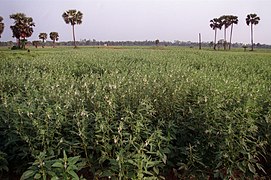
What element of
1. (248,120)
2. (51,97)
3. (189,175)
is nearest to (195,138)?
(189,175)

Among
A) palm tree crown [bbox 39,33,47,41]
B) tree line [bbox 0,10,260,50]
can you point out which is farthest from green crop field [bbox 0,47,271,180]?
palm tree crown [bbox 39,33,47,41]

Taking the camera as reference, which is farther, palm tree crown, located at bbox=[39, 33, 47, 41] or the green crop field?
palm tree crown, located at bbox=[39, 33, 47, 41]

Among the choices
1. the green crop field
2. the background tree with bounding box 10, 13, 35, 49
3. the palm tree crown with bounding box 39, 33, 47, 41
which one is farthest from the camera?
the palm tree crown with bounding box 39, 33, 47, 41

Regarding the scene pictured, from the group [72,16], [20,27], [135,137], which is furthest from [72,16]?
[135,137]

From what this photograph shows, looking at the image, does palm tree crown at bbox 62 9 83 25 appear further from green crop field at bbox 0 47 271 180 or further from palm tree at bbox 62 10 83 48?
green crop field at bbox 0 47 271 180

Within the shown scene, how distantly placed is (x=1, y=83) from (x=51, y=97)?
8.74 feet

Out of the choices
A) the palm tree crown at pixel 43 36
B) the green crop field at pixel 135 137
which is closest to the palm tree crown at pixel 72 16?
the palm tree crown at pixel 43 36

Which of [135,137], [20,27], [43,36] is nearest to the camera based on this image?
[135,137]

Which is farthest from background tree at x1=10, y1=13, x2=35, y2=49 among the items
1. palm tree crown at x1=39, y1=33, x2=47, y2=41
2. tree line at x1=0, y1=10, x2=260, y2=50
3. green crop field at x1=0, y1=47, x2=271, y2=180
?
green crop field at x1=0, y1=47, x2=271, y2=180

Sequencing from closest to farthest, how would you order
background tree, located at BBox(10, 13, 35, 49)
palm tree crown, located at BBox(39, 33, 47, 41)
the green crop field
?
the green crop field, background tree, located at BBox(10, 13, 35, 49), palm tree crown, located at BBox(39, 33, 47, 41)

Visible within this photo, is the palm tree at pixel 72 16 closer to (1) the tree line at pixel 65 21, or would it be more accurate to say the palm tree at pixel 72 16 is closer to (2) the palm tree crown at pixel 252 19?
(1) the tree line at pixel 65 21

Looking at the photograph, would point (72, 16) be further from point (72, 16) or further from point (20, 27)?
point (20, 27)

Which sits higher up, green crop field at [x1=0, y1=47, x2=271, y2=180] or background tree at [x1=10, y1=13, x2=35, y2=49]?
background tree at [x1=10, y1=13, x2=35, y2=49]

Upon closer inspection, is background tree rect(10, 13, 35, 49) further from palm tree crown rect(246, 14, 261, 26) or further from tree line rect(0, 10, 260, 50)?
palm tree crown rect(246, 14, 261, 26)
